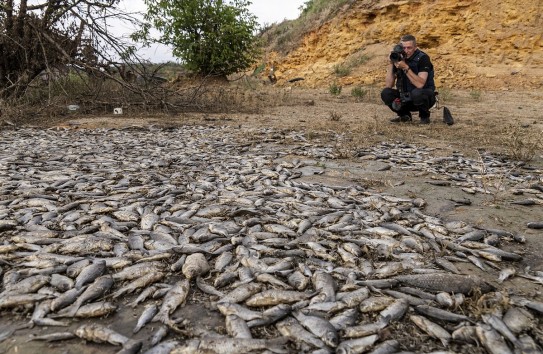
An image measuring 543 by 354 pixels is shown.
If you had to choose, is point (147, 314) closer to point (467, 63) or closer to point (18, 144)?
point (18, 144)

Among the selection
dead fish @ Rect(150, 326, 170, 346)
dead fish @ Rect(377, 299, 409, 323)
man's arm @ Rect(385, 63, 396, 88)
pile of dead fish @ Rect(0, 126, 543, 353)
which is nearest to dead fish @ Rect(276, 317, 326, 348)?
pile of dead fish @ Rect(0, 126, 543, 353)

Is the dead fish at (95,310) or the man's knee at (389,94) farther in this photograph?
the man's knee at (389,94)

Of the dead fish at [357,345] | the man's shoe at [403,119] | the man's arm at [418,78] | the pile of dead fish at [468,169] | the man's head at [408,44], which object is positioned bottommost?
the dead fish at [357,345]

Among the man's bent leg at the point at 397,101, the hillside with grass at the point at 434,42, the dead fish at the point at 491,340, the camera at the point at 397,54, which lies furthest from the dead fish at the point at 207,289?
the hillside with grass at the point at 434,42

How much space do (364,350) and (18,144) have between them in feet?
20.3

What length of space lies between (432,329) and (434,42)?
17.5 metres

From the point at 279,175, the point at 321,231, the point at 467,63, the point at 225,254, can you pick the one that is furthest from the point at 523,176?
the point at 467,63

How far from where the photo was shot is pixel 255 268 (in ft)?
7.25

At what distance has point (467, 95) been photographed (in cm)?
1278

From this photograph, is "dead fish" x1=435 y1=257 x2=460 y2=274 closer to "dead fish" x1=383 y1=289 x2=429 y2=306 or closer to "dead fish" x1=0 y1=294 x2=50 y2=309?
"dead fish" x1=383 y1=289 x2=429 y2=306

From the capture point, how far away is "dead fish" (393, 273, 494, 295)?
201 centimetres

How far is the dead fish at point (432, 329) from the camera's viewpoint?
1.67 metres

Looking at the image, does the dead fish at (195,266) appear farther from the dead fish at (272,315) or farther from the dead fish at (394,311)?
the dead fish at (394,311)

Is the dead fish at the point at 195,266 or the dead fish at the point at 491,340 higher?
the dead fish at the point at 195,266
